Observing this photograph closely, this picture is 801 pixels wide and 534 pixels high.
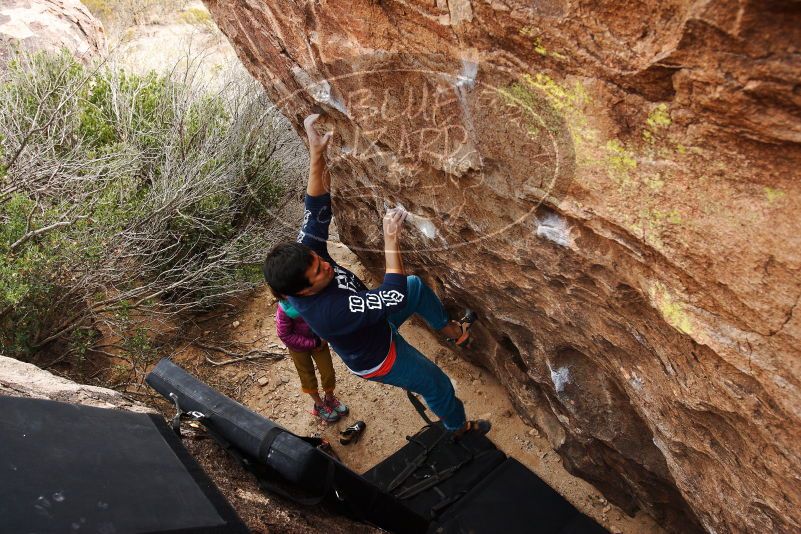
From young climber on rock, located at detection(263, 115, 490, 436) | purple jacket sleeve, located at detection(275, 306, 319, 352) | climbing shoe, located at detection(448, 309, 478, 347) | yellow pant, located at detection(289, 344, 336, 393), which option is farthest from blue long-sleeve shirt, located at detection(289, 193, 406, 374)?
yellow pant, located at detection(289, 344, 336, 393)

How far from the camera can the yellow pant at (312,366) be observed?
3.50 m

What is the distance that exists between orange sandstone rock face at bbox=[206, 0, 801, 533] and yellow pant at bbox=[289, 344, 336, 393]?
36.6 inches

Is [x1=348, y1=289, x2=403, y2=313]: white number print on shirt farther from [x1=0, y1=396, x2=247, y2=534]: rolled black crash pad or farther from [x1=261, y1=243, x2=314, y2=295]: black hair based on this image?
[x1=0, y1=396, x2=247, y2=534]: rolled black crash pad

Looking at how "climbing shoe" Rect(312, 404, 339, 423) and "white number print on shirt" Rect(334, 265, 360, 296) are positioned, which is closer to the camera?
"white number print on shirt" Rect(334, 265, 360, 296)

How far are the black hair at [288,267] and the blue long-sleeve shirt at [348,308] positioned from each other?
129 millimetres

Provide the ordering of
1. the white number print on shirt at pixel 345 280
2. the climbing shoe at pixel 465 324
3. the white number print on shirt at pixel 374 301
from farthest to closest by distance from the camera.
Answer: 1. the climbing shoe at pixel 465 324
2. the white number print on shirt at pixel 345 280
3. the white number print on shirt at pixel 374 301

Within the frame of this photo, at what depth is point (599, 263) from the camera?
6.75ft

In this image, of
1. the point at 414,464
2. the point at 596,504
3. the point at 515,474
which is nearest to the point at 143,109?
the point at 414,464

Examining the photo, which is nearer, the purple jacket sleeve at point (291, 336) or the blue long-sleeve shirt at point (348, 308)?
the blue long-sleeve shirt at point (348, 308)

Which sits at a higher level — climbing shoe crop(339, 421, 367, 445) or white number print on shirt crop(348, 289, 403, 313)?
white number print on shirt crop(348, 289, 403, 313)

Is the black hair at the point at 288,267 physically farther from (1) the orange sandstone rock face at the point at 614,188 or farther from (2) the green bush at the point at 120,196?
Result: (2) the green bush at the point at 120,196

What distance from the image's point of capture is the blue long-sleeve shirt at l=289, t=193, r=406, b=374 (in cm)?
244

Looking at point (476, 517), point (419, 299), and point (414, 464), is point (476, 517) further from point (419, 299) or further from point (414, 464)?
point (419, 299)

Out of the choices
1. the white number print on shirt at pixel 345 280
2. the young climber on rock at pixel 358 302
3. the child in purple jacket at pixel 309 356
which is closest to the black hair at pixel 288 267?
the young climber on rock at pixel 358 302
